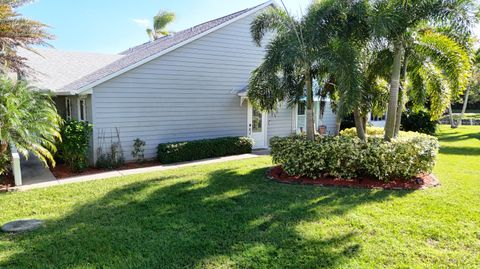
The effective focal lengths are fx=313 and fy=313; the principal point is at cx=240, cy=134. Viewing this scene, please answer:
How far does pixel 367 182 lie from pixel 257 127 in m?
7.56

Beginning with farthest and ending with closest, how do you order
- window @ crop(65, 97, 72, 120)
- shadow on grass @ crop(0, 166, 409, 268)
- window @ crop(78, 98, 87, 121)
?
window @ crop(65, 97, 72, 120) < window @ crop(78, 98, 87, 121) < shadow on grass @ crop(0, 166, 409, 268)

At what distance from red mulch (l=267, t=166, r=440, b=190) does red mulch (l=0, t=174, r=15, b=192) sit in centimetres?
678

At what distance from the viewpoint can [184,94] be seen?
1250 cm

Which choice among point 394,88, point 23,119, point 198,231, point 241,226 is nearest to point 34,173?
point 23,119

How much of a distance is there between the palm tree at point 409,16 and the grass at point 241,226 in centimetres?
395

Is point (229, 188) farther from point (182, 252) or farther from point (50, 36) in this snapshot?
point (50, 36)

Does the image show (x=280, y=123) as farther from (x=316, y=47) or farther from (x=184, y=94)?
(x=316, y=47)

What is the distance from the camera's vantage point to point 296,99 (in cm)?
1062

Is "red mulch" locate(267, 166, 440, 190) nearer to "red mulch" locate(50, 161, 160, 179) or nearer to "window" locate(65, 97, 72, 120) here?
"red mulch" locate(50, 161, 160, 179)

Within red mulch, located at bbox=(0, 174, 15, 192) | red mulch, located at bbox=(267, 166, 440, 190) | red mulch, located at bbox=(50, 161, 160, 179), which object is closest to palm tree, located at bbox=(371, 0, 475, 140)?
red mulch, located at bbox=(267, 166, 440, 190)

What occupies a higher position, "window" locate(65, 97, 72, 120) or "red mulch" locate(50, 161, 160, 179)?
"window" locate(65, 97, 72, 120)

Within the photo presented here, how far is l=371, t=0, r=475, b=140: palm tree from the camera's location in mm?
7801

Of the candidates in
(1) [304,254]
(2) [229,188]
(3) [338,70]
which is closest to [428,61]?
(3) [338,70]

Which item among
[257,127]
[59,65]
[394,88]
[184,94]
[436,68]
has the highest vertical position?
[59,65]
